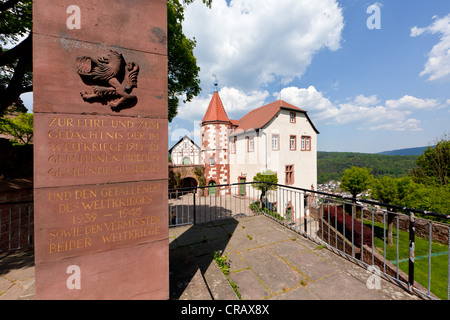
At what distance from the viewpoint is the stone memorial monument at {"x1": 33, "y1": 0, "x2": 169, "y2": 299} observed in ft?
6.32

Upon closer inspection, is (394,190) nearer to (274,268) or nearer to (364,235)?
(364,235)

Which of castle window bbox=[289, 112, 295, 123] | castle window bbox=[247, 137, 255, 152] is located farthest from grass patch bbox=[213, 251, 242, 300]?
castle window bbox=[289, 112, 295, 123]

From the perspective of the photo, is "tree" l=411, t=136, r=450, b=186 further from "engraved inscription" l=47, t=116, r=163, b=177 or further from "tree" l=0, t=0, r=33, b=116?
"tree" l=0, t=0, r=33, b=116

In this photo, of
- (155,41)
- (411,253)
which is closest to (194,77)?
(155,41)

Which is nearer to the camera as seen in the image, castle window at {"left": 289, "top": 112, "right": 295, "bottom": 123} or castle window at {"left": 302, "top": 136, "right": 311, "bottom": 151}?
castle window at {"left": 289, "top": 112, "right": 295, "bottom": 123}

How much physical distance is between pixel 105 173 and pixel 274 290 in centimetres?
294

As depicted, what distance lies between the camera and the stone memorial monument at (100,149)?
1.93 metres

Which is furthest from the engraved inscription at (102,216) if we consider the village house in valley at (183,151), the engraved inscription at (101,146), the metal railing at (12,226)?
Answer: the village house in valley at (183,151)

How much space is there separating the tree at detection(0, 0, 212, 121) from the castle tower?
1044 cm

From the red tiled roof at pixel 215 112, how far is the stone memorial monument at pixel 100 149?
18561 millimetres

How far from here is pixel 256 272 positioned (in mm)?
3102

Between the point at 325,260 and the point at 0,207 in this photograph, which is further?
the point at 0,207
